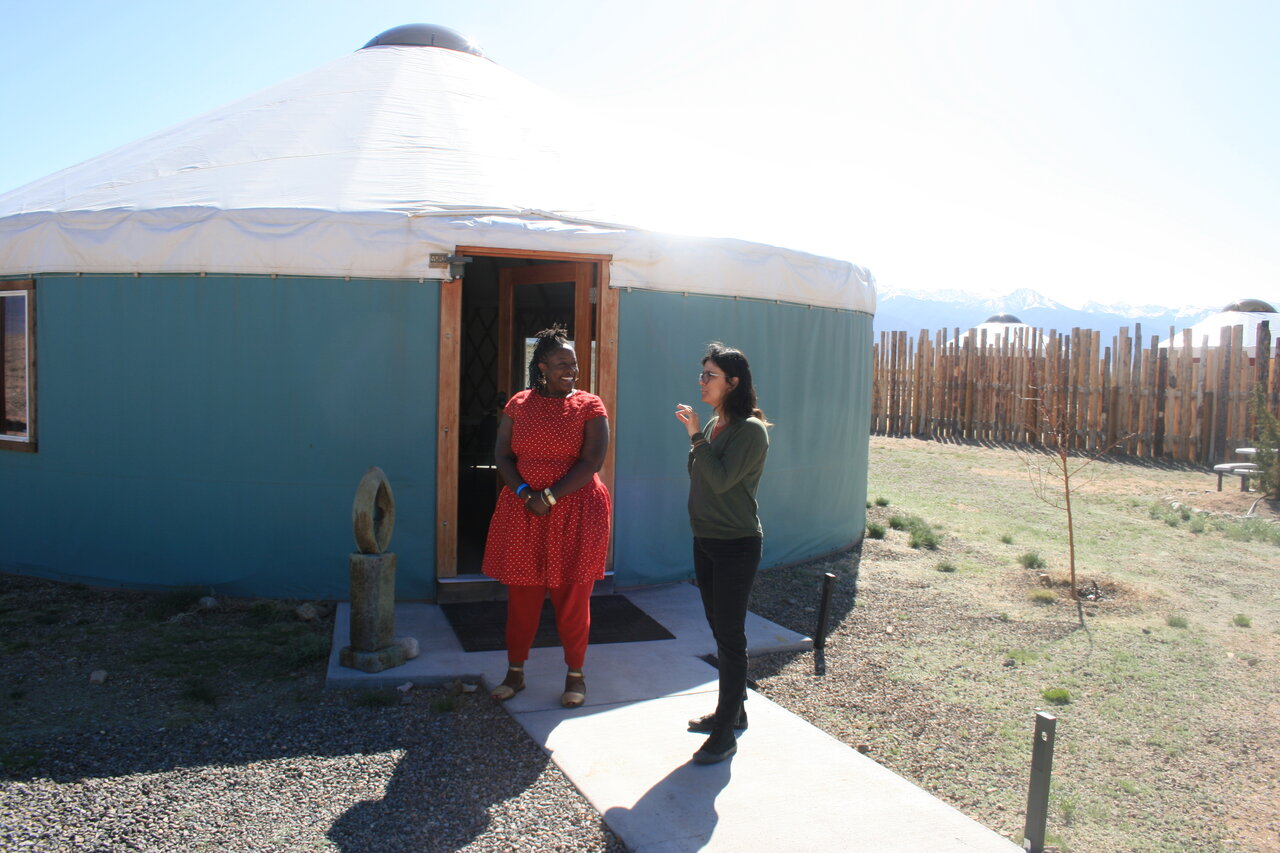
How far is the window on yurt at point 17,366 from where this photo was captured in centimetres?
481

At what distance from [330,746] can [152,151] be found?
13.5 feet

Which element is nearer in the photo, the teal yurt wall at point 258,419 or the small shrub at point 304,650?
the small shrub at point 304,650

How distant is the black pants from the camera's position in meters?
2.82

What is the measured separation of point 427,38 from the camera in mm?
7078

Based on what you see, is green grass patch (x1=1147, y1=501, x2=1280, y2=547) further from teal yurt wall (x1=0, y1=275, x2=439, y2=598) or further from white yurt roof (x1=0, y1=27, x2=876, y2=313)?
teal yurt wall (x1=0, y1=275, x2=439, y2=598)

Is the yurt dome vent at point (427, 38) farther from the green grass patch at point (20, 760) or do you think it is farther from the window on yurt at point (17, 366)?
the green grass patch at point (20, 760)

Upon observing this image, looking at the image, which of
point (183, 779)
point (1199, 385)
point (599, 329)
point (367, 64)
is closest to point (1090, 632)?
point (599, 329)

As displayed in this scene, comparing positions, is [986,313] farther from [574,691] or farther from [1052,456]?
[574,691]

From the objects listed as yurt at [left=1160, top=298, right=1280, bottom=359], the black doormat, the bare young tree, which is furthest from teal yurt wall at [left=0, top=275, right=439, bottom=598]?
yurt at [left=1160, top=298, right=1280, bottom=359]

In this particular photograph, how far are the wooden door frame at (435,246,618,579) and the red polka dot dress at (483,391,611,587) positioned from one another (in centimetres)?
118

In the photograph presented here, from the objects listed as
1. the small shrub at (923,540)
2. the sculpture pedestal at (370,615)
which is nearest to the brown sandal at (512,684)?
the sculpture pedestal at (370,615)

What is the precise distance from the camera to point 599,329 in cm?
466

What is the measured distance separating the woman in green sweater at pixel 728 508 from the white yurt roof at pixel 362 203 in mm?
1891

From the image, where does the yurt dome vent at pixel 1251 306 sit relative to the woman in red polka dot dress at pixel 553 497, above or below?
above
